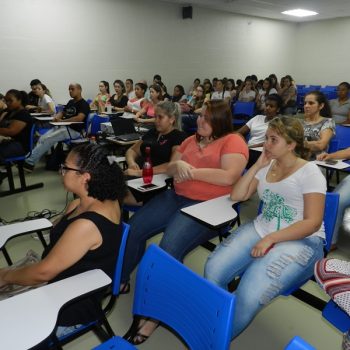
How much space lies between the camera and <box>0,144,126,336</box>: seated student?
1.16 metres

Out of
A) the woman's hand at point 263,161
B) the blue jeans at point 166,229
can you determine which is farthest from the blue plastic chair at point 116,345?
the woman's hand at point 263,161

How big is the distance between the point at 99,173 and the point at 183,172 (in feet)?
2.60

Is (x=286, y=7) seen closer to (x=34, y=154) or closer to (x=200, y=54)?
(x=200, y=54)

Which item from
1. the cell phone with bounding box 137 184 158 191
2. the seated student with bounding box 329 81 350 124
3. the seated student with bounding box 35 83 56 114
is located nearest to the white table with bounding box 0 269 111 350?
the cell phone with bounding box 137 184 158 191

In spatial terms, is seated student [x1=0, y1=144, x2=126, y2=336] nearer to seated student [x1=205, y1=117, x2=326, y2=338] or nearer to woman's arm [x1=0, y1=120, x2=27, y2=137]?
seated student [x1=205, y1=117, x2=326, y2=338]

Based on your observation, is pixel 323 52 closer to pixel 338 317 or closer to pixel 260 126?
A: pixel 260 126

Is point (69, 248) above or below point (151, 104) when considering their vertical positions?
below

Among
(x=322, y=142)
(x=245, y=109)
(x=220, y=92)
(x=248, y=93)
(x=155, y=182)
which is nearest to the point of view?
(x=155, y=182)

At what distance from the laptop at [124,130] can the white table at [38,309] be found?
8.48 ft

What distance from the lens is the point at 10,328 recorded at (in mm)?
948

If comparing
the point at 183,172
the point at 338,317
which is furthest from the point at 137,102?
the point at 338,317

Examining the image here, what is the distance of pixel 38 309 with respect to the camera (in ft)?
3.33

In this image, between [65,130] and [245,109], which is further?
[245,109]

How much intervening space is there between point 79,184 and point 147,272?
475 mm
